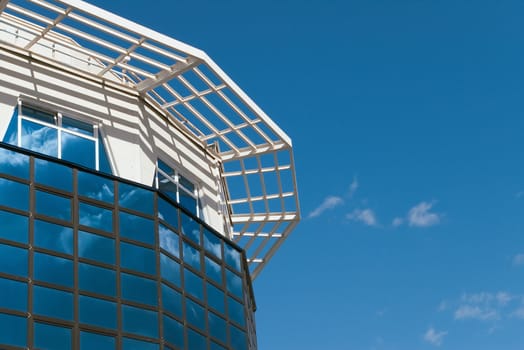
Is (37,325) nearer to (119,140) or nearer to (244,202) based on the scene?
(119,140)

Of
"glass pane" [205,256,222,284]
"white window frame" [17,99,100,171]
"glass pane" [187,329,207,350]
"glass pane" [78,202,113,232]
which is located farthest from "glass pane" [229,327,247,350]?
"white window frame" [17,99,100,171]

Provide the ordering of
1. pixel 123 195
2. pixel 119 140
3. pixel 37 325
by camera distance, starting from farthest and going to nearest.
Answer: pixel 119 140 < pixel 123 195 < pixel 37 325

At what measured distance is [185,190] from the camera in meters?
33.1

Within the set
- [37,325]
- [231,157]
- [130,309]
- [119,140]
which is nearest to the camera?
[37,325]

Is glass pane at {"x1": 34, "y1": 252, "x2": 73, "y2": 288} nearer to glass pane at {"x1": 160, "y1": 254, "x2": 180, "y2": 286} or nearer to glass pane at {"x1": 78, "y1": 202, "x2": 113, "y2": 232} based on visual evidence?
glass pane at {"x1": 78, "y1": 202, "x2": 113, "y2": 232}

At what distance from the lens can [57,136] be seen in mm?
29672

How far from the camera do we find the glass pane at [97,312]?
25922 mm

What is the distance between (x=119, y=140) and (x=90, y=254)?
5.11 metres


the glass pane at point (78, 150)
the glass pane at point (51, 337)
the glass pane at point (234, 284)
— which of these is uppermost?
the glass pane at point (78, 150)

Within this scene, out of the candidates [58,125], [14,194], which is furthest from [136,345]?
[58,125]

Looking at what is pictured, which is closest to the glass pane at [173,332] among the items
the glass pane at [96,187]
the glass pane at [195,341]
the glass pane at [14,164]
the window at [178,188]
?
the glass pane at [195,341]

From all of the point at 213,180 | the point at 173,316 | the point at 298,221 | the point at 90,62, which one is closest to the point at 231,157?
the point at 213,180

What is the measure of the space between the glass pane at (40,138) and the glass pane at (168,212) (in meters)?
3.17

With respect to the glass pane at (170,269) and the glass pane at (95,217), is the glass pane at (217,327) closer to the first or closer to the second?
the glass pane at (170,269)
